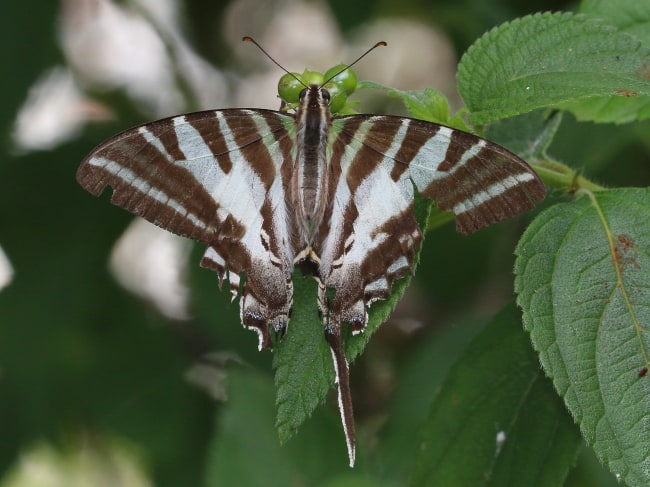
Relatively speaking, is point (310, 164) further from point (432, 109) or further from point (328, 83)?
point (432, 109)

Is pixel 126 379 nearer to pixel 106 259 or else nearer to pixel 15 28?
pixel 106 259

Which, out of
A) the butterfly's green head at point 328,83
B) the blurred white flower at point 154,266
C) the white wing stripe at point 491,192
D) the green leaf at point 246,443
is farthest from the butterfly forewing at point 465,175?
the blurred white flower at point 154,266

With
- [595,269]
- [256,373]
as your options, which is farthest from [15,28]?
[595,269]

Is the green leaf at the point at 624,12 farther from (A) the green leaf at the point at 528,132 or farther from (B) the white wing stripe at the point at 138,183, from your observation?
(B) the white wing stripe at the point at 138,183

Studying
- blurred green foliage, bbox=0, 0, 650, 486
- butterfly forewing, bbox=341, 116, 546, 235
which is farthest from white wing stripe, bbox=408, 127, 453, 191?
blurred green foliage, bbox=0, 0, 650, 486

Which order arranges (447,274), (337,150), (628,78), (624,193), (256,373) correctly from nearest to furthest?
(628,78), (624,193), (337,150), (256,373), (447,274)

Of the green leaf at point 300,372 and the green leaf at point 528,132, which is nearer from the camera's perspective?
the green leaf at point 300,372
